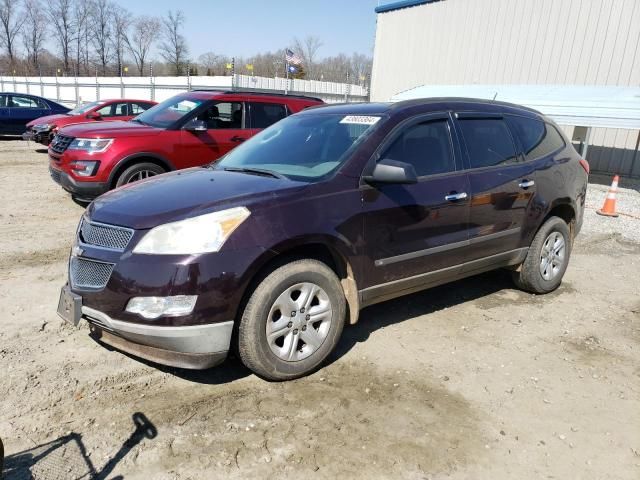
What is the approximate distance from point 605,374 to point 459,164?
6.06 ft

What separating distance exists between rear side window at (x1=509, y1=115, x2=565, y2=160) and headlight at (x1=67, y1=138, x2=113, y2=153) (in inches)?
206

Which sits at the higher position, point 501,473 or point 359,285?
point 359,285

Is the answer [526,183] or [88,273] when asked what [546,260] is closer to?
[526,183]

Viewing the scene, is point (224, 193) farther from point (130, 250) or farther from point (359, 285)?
point (359, 285)

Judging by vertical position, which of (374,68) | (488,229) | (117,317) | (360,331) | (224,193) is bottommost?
(360,331)

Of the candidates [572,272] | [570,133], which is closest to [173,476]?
[572,272]

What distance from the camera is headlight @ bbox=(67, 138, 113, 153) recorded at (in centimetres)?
700

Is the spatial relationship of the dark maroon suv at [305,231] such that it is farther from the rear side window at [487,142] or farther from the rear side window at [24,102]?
the rear side window at [24,102]

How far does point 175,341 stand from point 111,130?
529 centimetres

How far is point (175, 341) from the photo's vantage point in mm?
2861

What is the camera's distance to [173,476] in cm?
240

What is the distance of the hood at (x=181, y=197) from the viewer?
3012 mm

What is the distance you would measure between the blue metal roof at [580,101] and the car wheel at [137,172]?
10.3m

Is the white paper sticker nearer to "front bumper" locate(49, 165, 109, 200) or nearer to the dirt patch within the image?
the dirt patch
